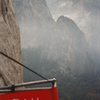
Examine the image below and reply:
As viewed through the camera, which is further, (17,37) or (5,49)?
(17,37)

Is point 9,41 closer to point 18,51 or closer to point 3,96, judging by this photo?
point 18,51

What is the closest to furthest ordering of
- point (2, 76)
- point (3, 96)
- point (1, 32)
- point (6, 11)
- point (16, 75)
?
point (3, 96) < point (2, 76) < point (1, 32) < point (16, 75) < point (6, 11)

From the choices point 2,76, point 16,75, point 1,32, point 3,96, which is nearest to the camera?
point 3,96

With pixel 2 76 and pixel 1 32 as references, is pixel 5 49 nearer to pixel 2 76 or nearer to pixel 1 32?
pixel 1 32

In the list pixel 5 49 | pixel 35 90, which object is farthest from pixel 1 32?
pixel 35 90

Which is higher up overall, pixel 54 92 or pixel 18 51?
pixel 18 51

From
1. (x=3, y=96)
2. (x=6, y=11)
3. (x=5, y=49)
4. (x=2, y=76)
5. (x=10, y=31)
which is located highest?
(x=6, y=11)
